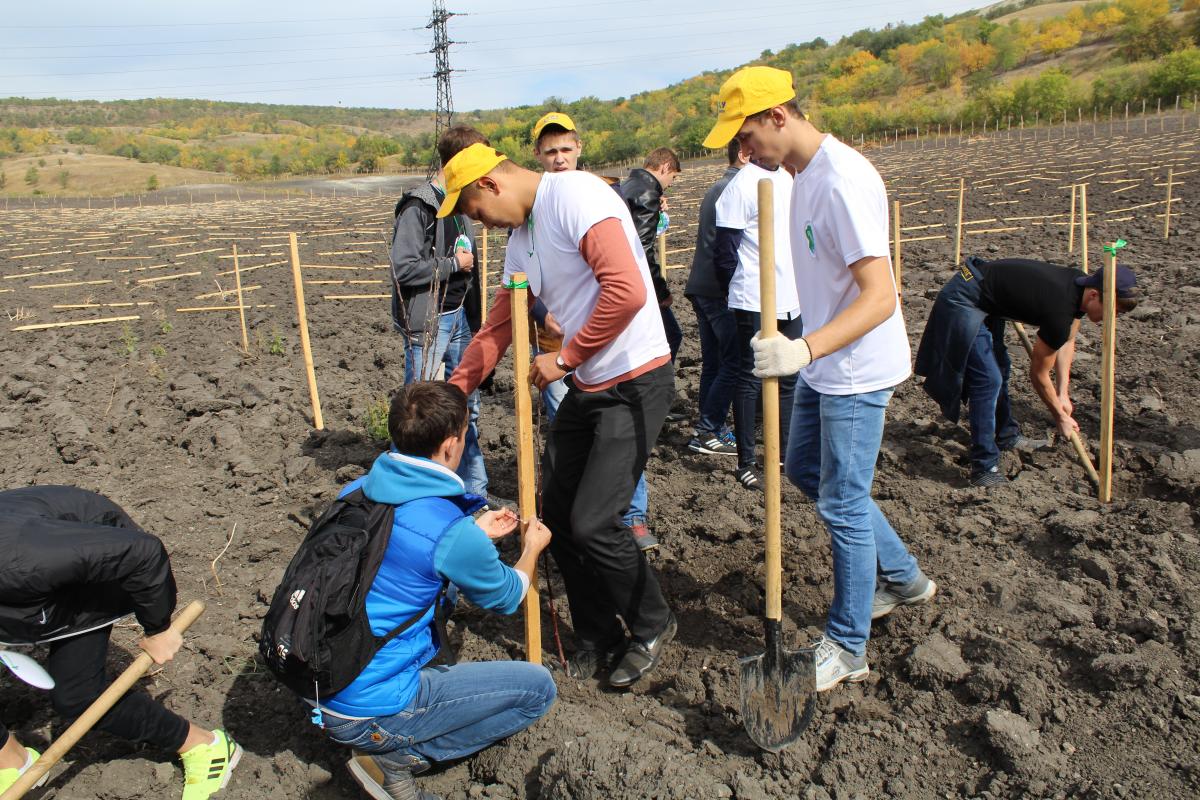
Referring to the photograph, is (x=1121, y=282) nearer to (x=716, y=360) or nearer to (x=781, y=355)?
(x=716, y=360)

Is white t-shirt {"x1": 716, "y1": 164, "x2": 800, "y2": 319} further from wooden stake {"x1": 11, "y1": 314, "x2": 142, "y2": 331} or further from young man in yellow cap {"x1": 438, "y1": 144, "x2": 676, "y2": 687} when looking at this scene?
wooden stake {"x1": 11, "y1": 314, "x2": 142, "y2": 331}

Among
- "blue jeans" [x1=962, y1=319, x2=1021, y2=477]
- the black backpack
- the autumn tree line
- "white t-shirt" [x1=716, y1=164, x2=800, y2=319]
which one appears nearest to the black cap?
"blue jeans" [x1=962, y1=319, x2=1021, y2=477]

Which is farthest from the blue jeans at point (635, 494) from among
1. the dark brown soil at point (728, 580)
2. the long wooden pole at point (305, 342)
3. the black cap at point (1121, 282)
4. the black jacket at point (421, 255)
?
the black cap at point (1121, 282)

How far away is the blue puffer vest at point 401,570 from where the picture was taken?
228cm

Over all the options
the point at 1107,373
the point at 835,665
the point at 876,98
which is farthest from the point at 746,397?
the point at 876,98

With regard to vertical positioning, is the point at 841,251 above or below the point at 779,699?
above

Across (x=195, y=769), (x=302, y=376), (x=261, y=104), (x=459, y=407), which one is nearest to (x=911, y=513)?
(x=459, y=407)

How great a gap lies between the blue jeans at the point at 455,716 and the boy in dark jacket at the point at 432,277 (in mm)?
1752

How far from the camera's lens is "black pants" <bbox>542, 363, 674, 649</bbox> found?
2.80 m

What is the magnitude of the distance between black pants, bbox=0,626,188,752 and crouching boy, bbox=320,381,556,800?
25.2 inches

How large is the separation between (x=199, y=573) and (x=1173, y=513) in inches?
178

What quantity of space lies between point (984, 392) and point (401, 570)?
11.3 feet

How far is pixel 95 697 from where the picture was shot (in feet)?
8.34

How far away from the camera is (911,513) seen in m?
4.25
